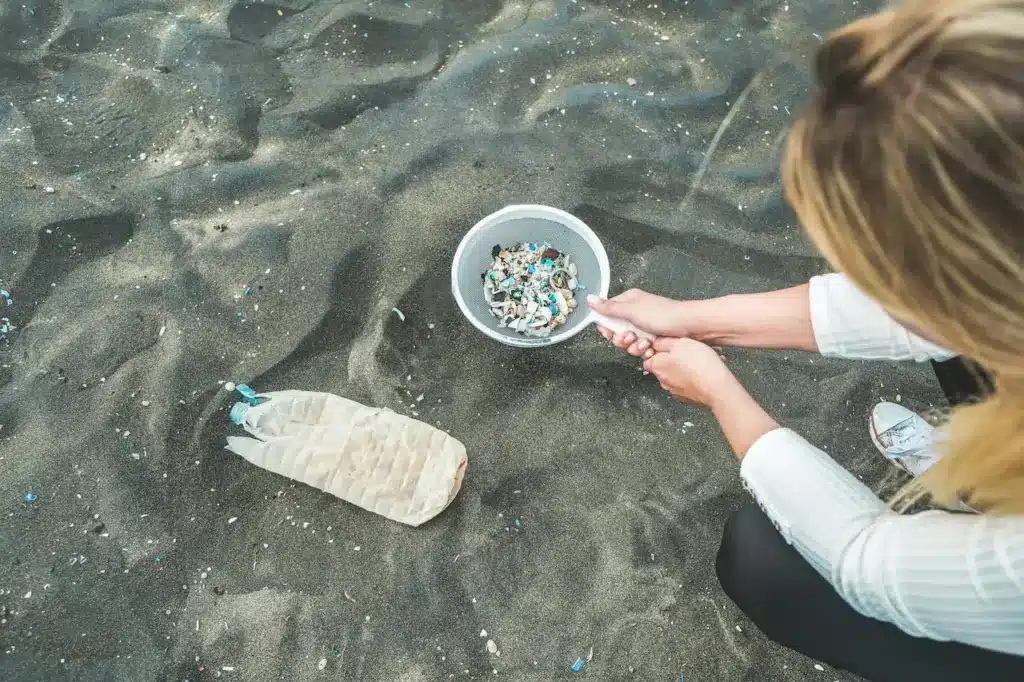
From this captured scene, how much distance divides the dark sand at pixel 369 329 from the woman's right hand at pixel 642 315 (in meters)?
0.15

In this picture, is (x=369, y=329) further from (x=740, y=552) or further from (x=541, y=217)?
(x=740, y=552)

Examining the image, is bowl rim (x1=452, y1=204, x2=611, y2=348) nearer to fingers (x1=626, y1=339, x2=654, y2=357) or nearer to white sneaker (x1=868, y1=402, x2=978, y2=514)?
fingers (x1=626, y1=339, x2=654, y2=357)

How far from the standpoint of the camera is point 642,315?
147 centimetres

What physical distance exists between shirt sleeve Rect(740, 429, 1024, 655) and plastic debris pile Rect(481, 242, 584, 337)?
539 mm

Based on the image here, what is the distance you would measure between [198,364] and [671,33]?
4.82ft

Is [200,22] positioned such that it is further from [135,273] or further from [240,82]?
[135,273]

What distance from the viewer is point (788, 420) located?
5.15ft

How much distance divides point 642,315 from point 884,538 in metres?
0.62

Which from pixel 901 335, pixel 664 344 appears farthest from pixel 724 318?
pixel 901 335

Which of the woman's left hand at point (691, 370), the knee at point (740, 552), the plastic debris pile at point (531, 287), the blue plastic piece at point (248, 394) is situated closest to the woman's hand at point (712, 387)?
the woman's left hand at point (691, 370)

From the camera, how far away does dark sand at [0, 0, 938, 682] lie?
1399 mm

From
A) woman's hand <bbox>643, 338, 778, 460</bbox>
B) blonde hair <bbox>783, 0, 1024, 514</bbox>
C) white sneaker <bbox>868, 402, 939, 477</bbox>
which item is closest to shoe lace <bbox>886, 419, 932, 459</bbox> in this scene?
white sneaker <bbox>868, 402, 939, 477</bbox>

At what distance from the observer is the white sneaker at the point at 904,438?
150 cm

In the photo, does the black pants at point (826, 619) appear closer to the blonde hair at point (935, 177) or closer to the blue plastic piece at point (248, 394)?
the blonde hair at point (935, 177)
